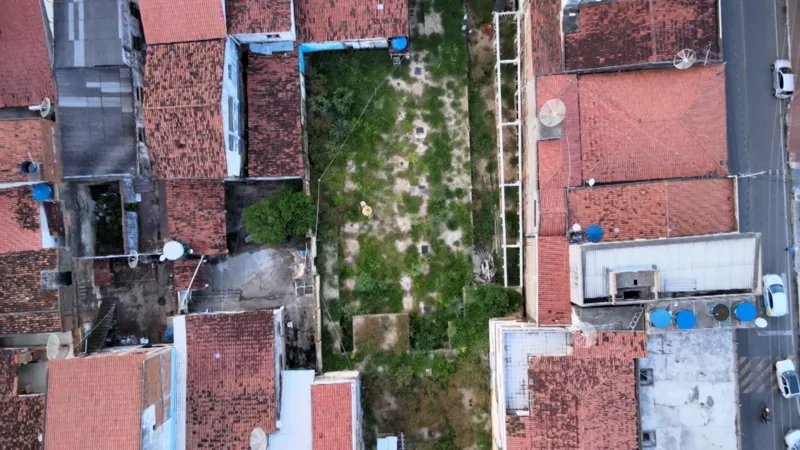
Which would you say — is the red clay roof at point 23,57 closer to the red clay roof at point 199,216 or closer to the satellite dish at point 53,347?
the red clay roof at point 199,216

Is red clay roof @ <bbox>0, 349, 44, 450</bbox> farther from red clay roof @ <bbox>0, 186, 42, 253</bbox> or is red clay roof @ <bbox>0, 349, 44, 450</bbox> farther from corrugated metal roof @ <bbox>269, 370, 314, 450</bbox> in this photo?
corrugated metal roof @ <bbox>269, 370, 314, 450</bbox>

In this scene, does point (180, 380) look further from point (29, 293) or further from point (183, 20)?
point (183, 20)

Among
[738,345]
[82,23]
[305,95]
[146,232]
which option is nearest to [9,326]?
[146,232]

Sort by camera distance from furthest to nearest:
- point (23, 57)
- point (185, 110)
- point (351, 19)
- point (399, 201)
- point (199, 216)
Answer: point (399, 201), point (199, 216), point (351, 19), point (23, 57), point (185, 110)

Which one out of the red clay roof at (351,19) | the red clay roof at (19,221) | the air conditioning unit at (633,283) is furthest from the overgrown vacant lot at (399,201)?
the red clay roof at (19,221)

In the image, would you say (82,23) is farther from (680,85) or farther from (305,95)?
(680,85)

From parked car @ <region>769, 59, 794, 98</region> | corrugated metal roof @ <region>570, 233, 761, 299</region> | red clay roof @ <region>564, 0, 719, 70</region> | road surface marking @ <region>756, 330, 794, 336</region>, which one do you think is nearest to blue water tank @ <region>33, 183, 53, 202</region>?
corrugated metal roof @ <region>570, 233, 761, 299</region>

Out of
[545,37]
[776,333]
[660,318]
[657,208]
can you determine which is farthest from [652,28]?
[776,333]
